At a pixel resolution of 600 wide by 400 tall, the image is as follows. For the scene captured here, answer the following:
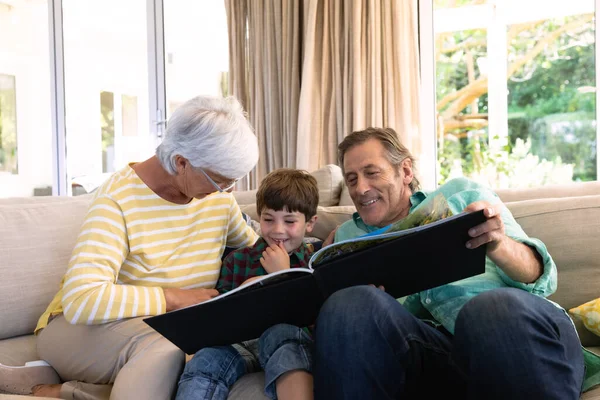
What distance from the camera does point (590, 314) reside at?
1675 mm

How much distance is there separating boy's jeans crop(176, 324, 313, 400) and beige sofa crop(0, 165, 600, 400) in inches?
2.1

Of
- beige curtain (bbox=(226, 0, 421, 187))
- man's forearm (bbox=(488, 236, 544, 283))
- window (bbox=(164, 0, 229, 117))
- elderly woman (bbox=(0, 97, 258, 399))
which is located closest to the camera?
man's forearm (bbox=(488, 236, 544, 283))

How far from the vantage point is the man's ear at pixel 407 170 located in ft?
6.24

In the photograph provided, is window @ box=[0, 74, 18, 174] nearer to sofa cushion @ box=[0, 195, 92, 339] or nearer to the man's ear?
sofa cushion @ box=[0, 195, 92, 339]

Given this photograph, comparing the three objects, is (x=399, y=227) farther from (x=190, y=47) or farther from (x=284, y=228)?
(x=190, y=47)

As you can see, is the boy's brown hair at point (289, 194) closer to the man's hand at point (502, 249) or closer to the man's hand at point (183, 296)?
the man's hand at point (183, 296)

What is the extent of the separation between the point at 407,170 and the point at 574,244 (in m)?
0.48

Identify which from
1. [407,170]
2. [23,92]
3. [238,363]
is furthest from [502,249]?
[23,92]

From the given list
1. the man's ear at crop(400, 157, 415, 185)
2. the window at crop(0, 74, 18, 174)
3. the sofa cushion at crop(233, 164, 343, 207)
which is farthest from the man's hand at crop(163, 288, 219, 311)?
the window at crop(0, 74, 18, 174)

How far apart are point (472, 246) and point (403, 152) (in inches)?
25.0

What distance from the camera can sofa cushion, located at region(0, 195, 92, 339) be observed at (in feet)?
6.25

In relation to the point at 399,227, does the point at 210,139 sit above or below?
above

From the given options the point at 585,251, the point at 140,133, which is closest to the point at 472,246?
the point at 585,251

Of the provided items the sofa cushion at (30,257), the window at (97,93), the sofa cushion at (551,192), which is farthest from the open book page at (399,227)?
the window at (97,93)
